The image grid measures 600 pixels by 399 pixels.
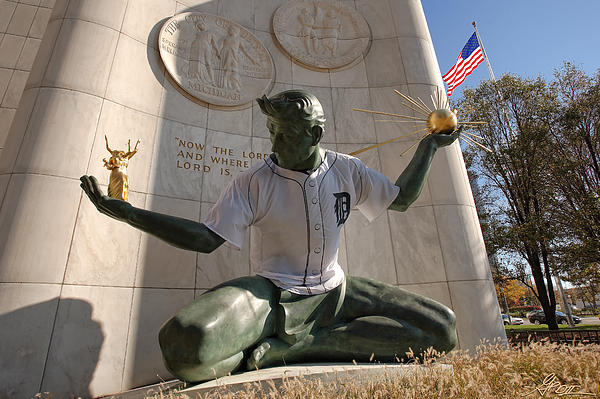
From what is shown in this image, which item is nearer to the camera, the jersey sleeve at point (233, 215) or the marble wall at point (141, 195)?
the jersey sleeve at point (233, 215)

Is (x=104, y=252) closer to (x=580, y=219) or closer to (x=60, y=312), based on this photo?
(x=60, y=312)

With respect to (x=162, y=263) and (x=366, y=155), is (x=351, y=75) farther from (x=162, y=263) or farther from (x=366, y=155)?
(x=162, y=263)

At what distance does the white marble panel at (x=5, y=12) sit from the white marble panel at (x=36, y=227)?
16.4ft

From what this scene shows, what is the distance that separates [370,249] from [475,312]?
62.8 inches

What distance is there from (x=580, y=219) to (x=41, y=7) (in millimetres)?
16718

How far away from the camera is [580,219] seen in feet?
41.7

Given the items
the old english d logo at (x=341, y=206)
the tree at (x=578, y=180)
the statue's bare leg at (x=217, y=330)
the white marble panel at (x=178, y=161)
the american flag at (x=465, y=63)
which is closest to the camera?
the statue's bare leg at (x=217, y=330)

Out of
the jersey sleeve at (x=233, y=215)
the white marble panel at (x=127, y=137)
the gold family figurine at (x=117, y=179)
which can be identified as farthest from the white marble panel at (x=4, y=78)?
the jersey sleeve at (x=233, y=215)

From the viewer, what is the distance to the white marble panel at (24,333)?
11.1 feet

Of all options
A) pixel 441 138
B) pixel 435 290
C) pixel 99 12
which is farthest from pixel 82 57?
pixel 435 290

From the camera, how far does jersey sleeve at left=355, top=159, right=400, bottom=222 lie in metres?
3.40

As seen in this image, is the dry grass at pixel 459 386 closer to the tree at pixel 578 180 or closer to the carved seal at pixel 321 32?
the carved seal at pixel 321 32

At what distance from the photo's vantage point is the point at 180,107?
211 inches

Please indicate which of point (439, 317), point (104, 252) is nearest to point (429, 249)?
point (439, 317)
